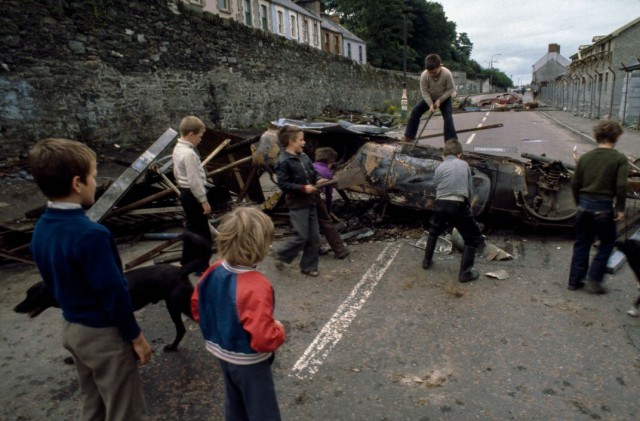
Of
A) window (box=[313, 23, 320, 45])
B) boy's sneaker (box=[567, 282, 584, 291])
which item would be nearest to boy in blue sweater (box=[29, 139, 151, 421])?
boy's sneaker (box=[567, 282, 584, 291])

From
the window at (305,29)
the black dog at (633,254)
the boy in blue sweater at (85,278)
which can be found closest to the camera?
the boy in blue sweater at (85,278)

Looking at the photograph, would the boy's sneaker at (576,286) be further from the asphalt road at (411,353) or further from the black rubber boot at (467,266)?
the black rubber boot at (467,266)

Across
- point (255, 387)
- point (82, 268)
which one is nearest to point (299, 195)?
point (255, 387)

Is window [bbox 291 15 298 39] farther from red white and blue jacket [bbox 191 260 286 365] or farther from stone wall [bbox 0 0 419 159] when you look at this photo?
red white and blue jacket [bbox 191 260 286 365]

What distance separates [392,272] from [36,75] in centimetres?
869

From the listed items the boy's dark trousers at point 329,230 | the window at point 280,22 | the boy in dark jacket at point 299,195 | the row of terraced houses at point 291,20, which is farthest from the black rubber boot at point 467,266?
the window at point 280,22

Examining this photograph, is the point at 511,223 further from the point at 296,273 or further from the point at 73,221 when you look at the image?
the point at 73,221

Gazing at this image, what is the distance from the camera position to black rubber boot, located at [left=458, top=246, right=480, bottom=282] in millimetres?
4684

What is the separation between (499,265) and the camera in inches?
202

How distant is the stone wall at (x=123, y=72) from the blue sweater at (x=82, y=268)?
27.8 ft

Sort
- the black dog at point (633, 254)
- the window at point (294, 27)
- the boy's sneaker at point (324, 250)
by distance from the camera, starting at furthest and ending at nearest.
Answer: the window at point (294, 27), the boy's sneaker at point (324, 250), the black dog at point (633, 254)

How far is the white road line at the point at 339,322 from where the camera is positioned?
336cm

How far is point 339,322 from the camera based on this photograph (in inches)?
158

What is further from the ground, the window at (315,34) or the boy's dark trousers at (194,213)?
the window at (315,34)
